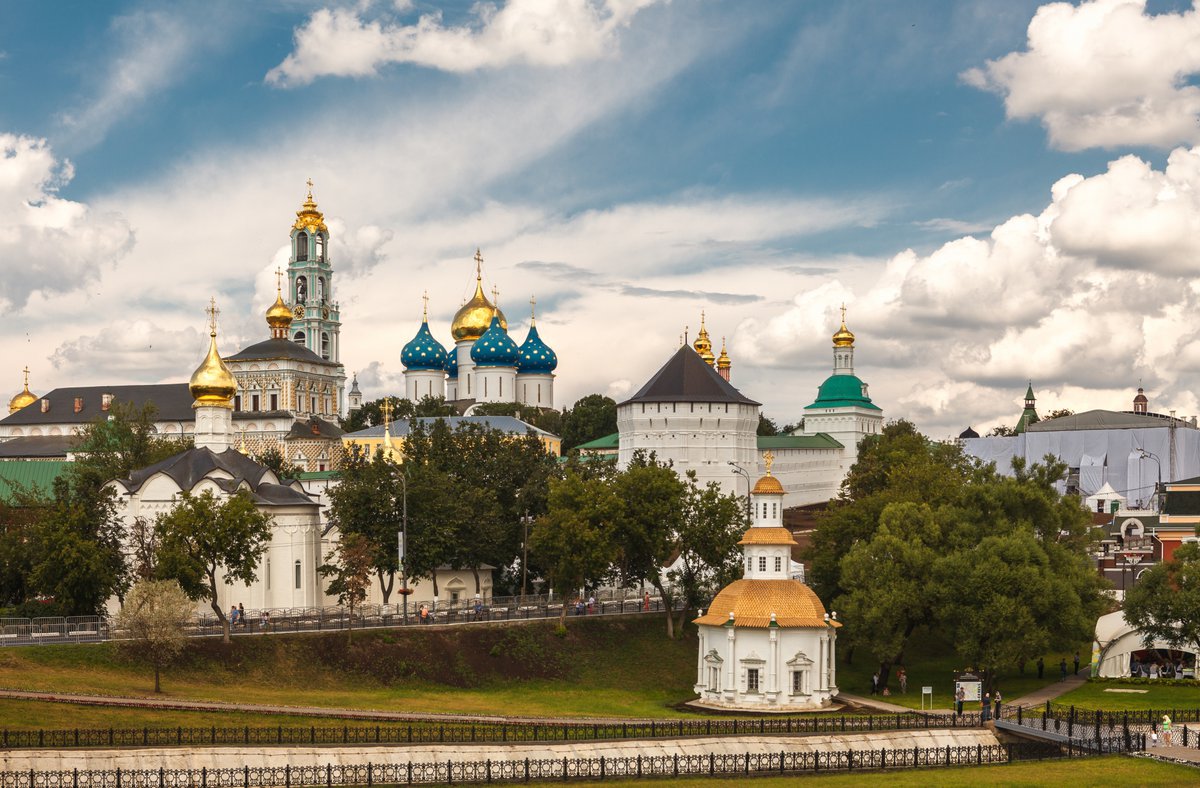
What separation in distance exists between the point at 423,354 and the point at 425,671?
8993 cm

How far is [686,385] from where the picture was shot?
9169cm

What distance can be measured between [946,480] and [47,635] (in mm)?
41422

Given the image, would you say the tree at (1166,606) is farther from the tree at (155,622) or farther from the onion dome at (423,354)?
the onion dome at (423,354)

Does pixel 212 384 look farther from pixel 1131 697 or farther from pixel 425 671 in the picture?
pixel 1131 697

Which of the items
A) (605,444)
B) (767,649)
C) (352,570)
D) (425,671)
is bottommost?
(425,671)

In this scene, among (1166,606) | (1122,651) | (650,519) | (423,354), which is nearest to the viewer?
(1166,606)

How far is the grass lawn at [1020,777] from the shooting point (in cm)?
3894

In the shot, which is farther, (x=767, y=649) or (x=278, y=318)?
(x=278, y=318)

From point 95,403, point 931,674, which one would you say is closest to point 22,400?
point 95,403

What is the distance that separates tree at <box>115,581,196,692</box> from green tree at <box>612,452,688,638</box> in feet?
66.1

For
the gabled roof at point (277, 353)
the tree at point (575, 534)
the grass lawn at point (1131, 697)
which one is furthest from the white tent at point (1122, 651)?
the gabled roof at point (277, 353)

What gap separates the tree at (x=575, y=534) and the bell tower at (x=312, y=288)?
79122 mm

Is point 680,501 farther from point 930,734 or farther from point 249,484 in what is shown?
point 930,734

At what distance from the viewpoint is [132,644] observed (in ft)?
172
